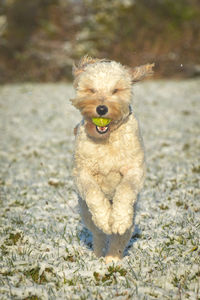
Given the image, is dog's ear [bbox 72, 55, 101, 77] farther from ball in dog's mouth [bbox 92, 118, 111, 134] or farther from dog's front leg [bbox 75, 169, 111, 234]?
dog's front leg [bbox 75, 169, 111, 234]

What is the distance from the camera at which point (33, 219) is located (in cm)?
544

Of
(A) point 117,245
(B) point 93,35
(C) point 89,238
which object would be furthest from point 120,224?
(B) point 93,35

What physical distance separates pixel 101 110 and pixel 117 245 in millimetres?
1499

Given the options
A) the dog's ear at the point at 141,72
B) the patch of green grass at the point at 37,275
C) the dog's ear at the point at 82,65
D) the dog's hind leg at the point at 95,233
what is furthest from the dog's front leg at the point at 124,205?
the dog's ear at the point at 82,65

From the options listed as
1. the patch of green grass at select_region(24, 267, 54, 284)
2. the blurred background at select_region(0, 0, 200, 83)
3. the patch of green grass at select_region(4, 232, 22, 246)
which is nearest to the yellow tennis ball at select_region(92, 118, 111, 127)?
the patch of green grass at select_region(24, 267, 54, 284)

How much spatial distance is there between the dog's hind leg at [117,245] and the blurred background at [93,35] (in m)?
15.0

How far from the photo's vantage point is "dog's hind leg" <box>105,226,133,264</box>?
3850mm

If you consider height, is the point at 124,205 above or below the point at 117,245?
above

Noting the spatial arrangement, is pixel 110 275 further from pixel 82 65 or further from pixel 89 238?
pixel 82 65

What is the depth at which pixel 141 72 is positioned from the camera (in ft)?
13.1

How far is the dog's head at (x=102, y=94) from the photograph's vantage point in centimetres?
356

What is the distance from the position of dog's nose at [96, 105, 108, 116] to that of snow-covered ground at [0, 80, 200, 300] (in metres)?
1.64

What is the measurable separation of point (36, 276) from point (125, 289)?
0.94m

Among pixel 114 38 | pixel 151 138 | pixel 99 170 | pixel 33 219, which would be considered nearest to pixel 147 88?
pixel 114 38
